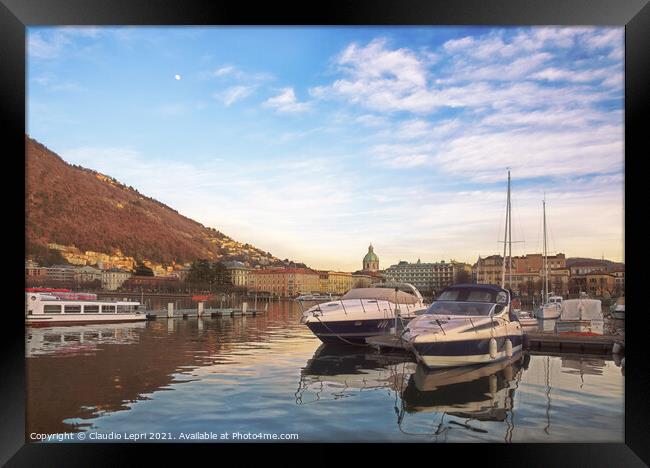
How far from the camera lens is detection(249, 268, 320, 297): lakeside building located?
18.6m

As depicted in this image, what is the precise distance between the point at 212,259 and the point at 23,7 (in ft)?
56.1

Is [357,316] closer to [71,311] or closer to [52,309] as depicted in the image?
[71,311]

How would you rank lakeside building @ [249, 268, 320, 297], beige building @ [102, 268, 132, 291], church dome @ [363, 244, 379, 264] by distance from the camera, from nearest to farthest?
church dome @ [363, 244, 379, 264]
lakeside building @ [249, 268, 320, 297]
beige building @ [102, 268, 132, 291]

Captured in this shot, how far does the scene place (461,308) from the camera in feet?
34.6

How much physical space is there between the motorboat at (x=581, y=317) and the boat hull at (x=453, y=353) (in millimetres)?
5034

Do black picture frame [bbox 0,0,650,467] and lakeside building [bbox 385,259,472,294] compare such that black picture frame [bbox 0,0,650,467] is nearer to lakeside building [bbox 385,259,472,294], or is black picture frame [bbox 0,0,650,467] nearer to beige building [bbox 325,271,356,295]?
lakeside building [bbox 385,259,472,294]

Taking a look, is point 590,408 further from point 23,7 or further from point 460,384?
point 23,7

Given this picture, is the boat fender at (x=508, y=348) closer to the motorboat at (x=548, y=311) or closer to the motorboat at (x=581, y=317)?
the motorboat at (x=581, y=317)

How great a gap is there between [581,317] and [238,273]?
16.4 m

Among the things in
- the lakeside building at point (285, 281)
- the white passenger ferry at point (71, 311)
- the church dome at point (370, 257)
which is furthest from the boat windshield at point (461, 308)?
the white passenger ferry at point (71, 311)

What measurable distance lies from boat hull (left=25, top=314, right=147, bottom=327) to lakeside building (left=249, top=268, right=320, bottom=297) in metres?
5.68

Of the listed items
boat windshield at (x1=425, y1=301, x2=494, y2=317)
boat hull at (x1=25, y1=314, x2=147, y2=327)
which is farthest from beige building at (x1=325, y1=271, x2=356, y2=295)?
boat hull at (x1=25, y1=314, x2=147, y2=327)

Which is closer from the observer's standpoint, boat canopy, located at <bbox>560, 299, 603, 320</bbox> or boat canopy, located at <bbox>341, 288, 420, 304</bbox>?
boat canopy, located at <bbox>560, 299, 603, 320</bbox>

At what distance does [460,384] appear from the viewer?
342 inches
